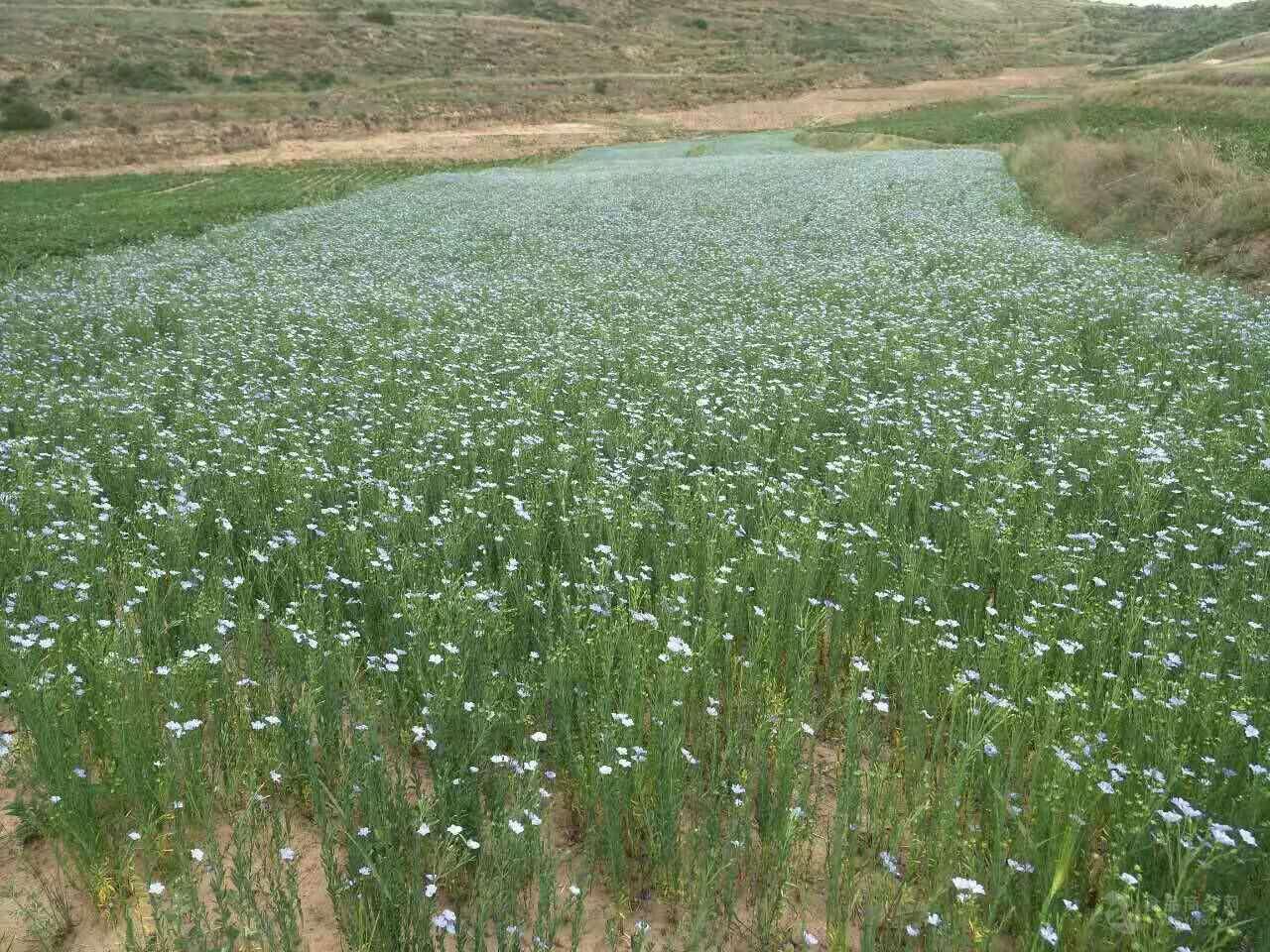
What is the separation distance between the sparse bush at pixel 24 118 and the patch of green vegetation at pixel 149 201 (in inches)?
757

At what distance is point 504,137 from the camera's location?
2405 inches

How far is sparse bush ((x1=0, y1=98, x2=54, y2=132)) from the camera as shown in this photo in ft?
178

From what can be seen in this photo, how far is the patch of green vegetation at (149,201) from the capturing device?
2250 centimetres

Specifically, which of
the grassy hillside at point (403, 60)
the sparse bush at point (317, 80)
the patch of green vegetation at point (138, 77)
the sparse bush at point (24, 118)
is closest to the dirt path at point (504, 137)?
the grassy hillside at point (403, 60)

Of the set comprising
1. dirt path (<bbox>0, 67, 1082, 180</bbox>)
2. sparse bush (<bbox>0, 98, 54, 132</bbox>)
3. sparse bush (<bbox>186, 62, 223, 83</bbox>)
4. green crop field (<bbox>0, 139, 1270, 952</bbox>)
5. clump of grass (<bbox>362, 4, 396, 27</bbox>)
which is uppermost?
clump of grass (<bbox>362, 4, 396, 27</bbox>)

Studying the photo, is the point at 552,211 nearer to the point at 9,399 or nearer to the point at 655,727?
the point at 9,399

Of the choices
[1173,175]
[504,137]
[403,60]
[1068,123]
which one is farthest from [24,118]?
[1173,175]

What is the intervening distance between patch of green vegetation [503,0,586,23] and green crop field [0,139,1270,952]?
4568 inches

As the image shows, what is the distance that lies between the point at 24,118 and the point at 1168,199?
6101 cm

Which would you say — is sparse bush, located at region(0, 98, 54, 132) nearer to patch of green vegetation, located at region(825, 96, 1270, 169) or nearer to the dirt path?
the dirt path

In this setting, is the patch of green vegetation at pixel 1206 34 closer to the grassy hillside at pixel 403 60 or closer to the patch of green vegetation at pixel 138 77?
the grassy hillside at pixel 403 60

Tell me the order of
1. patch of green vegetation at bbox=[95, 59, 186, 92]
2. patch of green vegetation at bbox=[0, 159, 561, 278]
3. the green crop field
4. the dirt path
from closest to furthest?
1. the green crop field
2. patch of green vegetation at bbox=[0, 159, 561, 278]
3. the dirt path
4. patch of green vegetation at bbox=[95, 59, 186, 92]

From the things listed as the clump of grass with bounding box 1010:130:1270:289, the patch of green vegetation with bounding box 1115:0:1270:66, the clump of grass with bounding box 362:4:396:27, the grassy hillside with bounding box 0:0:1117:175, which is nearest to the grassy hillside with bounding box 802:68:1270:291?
the clump of grass with bounding box 1010:130:1270:289

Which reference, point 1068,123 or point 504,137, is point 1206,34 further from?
point 504,137
